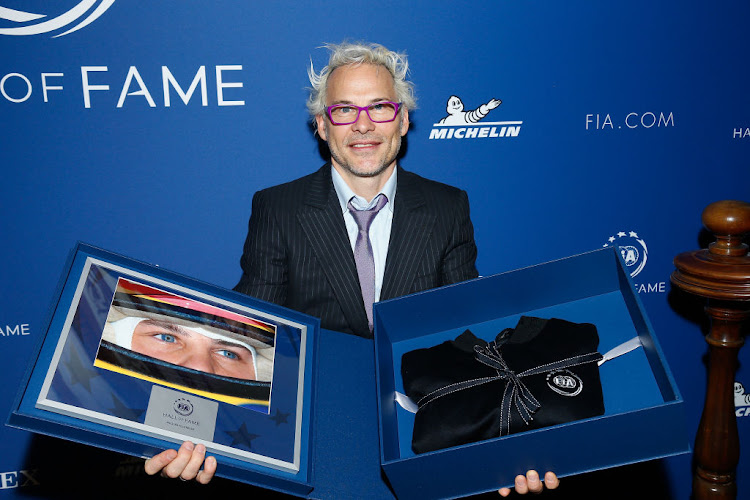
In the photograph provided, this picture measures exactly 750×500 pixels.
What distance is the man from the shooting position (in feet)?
7.06

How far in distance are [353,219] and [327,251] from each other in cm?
17

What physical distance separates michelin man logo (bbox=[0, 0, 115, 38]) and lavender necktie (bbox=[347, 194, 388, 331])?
1.15 meters

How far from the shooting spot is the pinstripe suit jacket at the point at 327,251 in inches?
86.2

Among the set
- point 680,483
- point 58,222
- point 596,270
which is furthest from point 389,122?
point 680,483

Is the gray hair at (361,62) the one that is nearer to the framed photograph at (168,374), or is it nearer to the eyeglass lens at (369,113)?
the eyeglass lens at (369,113)

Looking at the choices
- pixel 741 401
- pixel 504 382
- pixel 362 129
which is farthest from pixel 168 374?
pixel 741 401

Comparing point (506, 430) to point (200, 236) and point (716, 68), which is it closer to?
point (200, 236)

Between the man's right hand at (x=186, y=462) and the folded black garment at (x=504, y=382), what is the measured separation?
495mm

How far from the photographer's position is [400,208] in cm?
226

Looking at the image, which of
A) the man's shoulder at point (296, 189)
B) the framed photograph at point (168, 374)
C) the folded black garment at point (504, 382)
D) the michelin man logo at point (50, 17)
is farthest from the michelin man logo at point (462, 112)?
the michelin man logo at point (50, 17)

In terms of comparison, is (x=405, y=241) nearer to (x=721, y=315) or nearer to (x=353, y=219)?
(x=353, y=219)

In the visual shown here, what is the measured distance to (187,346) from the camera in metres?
1.51

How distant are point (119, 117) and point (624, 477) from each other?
273cm

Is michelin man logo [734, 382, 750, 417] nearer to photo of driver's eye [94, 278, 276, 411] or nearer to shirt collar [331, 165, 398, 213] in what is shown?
shirt collar [331, 165, 398, 213]
